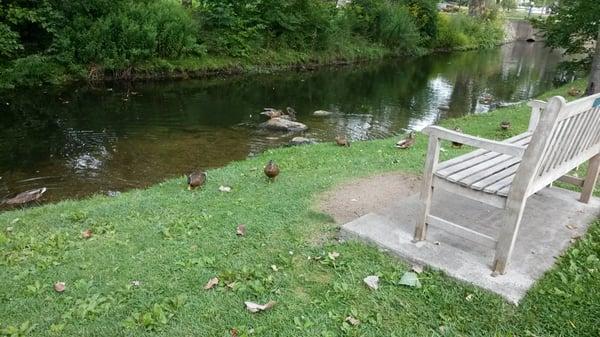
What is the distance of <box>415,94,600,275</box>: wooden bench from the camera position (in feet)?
11.9

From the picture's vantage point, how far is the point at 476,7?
40750 mm

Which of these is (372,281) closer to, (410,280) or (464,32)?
(410,280)

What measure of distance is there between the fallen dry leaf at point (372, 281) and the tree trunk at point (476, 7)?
40505 mm

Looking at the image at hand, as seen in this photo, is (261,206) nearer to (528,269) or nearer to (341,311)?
(341,311)

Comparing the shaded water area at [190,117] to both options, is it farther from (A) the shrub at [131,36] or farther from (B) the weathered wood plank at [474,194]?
(B) the weathered wood plank at [474,194]

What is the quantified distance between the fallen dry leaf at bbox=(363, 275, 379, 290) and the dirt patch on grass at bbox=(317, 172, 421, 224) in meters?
1.17

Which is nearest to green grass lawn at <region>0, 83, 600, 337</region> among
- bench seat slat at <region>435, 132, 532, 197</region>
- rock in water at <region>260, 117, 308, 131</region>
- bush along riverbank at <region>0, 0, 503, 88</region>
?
bench seat slat at <region>435, 132, 532, 197</region>

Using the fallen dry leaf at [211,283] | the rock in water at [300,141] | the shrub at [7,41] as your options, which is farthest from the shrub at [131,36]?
the fallen dry leaf at [211,283]

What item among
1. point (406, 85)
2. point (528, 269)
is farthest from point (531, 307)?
point (406, 85)

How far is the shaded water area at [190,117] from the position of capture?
9570mm

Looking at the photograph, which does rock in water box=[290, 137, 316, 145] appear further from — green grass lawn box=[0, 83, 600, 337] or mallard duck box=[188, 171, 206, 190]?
green grass lawn box=[0, 83, 600, 337]

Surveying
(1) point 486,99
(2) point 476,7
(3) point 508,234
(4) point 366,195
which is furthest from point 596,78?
(2) point 476,7

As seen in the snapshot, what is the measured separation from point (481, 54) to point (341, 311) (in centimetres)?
3528

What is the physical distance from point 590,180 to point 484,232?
1540 mm
